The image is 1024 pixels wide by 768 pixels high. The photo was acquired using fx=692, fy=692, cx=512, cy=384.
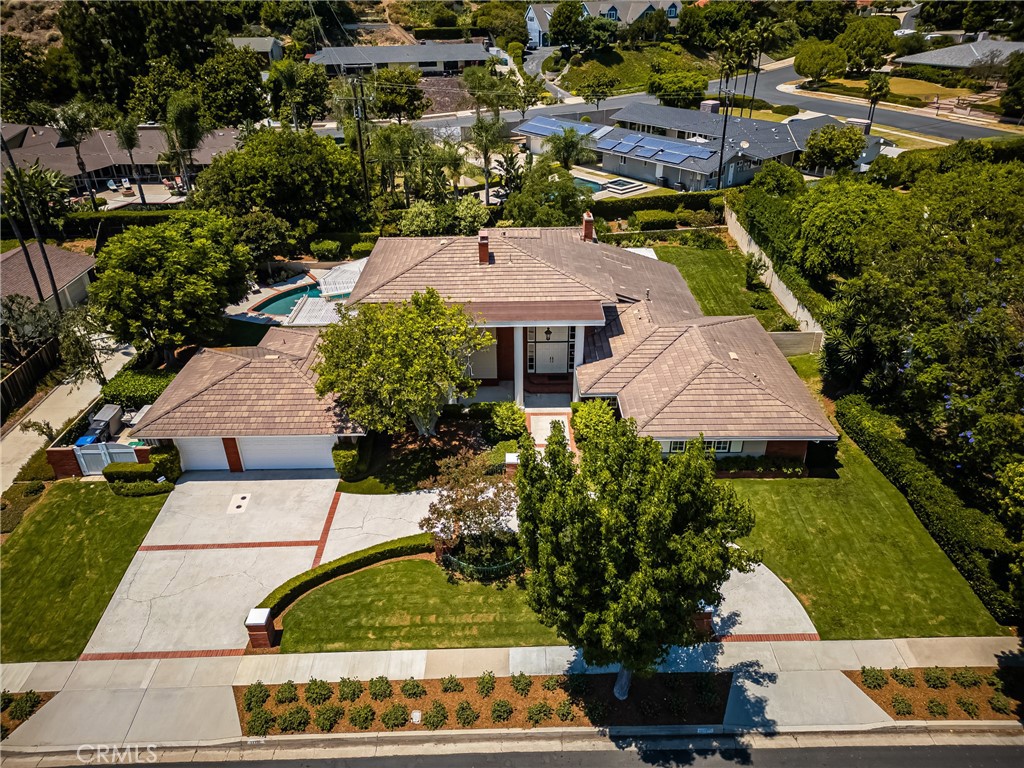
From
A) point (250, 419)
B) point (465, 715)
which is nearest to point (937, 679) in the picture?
point (465, 715)

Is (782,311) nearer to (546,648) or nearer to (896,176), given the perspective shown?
(896,176)

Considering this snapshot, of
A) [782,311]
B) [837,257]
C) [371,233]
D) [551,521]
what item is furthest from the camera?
[371,233]

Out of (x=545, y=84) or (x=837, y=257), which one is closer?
(x=837, y=257)

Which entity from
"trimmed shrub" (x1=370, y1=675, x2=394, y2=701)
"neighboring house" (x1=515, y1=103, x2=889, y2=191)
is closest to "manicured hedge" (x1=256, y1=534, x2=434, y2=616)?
"trimmed shrub" (x1=370, y1=675, x2=394, y2=701)

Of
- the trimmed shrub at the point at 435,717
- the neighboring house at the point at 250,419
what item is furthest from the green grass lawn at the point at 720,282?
the trimmed shrub at the point at 435,717

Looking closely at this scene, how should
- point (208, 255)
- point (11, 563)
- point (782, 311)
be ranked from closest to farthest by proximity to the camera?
point (11, 563) < point (208, 255) < point (782, 311)

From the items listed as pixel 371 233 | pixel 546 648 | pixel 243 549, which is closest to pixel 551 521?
pixel 546 648

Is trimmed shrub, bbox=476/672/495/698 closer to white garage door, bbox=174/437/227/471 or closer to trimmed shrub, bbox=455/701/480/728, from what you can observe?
trimmed shrub, bbox=455/701/480/728

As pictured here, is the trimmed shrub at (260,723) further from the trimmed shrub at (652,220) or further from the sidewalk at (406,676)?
the trimmed shrub at (652,220)
